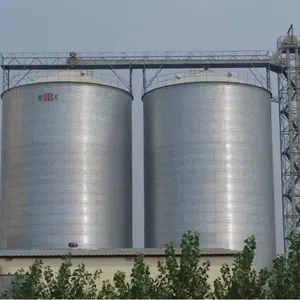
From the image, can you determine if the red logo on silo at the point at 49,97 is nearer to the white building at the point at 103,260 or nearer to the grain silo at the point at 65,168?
the grain silo at the point at 65,168

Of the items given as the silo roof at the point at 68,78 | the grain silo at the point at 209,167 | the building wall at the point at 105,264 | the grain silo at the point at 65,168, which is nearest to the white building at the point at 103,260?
the building wall at the point at 105,264

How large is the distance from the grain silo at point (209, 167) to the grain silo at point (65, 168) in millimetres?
2176

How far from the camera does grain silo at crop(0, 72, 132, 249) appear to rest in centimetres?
3872

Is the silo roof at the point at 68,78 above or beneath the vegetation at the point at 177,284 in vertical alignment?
above

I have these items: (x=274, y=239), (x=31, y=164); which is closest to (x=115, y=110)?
(x=31, y=164)

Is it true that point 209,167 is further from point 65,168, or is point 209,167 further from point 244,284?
point 244,284

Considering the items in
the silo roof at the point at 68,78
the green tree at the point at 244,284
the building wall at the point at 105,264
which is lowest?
the green tree at the point at 244,284

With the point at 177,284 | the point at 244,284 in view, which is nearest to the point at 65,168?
the point at 177,284

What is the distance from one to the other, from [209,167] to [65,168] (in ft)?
23.8

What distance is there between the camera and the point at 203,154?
3925 cm

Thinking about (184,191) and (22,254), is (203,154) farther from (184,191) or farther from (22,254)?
(22,254)

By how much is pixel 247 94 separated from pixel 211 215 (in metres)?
6.89

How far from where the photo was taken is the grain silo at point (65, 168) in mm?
38719

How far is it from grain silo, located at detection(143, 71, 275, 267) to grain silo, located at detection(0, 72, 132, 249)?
7.14 feet
